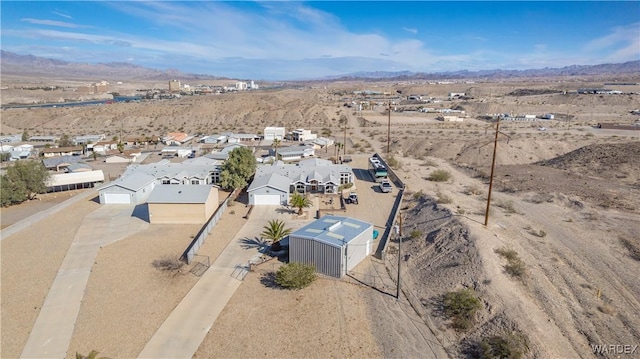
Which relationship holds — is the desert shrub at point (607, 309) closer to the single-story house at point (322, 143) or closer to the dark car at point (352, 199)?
the dark car at point (352, 199)

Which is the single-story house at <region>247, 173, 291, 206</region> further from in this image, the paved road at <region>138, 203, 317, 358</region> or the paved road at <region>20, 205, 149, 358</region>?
the paved road at <region>20, 205, 149, 358</region>

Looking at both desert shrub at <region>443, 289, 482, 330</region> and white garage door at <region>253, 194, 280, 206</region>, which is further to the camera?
white garage door at <region>253, 194, 280, 206</region>

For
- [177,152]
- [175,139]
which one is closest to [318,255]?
[177,152]

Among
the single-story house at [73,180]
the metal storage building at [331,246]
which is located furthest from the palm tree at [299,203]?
Result: the single-story house at [73,180]

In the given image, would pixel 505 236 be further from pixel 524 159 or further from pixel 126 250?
pixel 524 159

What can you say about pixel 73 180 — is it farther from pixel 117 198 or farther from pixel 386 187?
pixel 386 187

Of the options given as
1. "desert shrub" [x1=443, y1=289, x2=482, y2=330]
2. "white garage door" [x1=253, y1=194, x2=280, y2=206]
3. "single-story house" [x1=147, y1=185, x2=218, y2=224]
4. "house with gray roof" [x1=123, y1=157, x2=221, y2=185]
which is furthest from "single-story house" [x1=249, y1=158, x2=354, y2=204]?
"desert shrub" [x1=443, y1=289, x2=482, y2=330]

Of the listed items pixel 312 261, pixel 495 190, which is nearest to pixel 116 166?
pixel 312 261
